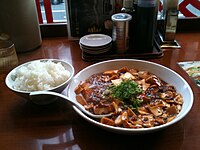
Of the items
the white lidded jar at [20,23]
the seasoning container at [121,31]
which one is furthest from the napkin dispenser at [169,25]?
the white lidded jar at [20,23]

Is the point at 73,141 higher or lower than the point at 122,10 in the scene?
lower

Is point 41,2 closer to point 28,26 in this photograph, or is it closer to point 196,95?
point 28,26

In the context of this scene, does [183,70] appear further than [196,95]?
Yes

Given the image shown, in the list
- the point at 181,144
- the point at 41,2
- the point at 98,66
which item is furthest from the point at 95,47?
the point at 181,144

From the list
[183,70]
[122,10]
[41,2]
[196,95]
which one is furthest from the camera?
[41,2]

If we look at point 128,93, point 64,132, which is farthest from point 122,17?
point 64,132

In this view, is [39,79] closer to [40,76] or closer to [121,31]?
[40,76]

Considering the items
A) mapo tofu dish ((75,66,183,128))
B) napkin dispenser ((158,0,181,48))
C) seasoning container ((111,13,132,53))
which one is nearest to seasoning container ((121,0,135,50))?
seasoning container ((111,13,132,53))

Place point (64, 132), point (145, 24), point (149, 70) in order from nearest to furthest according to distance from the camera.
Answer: point (64, 132) → point (149, 70) → point (145, 24)
